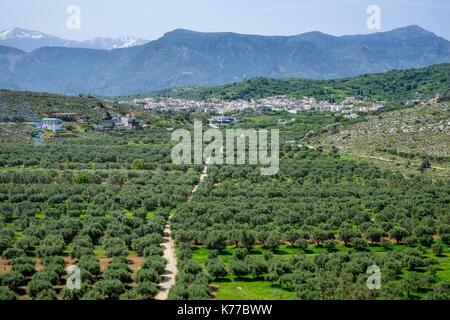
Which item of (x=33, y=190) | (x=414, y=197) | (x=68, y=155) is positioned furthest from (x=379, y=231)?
(x=68, y=155)

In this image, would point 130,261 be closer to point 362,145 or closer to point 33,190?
point 33,190

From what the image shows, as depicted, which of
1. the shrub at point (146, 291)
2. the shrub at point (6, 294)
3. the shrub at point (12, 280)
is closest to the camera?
the shrub at point (6, 294)
